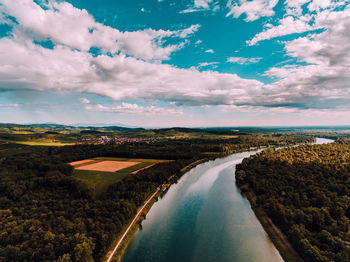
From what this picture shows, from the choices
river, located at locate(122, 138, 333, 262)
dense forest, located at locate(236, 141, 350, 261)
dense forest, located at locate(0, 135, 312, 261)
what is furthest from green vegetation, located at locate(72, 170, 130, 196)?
dense forest, located at locate(236, 141, 350, 261)

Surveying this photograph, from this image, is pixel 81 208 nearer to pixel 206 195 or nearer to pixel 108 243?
pixel 108 243

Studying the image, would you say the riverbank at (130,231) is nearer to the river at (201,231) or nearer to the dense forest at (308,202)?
the river at (201,231)

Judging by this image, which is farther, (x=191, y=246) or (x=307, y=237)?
(x=191, y=246)

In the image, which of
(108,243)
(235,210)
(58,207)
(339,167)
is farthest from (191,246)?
(339,167)

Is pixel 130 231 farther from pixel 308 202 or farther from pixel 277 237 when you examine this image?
pixel 308 202

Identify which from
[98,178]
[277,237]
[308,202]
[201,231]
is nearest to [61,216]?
[201,231]

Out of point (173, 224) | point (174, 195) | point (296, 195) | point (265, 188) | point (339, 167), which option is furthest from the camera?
point (339, 167)

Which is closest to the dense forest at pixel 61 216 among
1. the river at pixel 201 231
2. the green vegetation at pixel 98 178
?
the river at pixel 201 231

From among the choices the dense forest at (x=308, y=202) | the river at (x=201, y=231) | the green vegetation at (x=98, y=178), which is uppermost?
the dense forest at (x=308, y=202)
